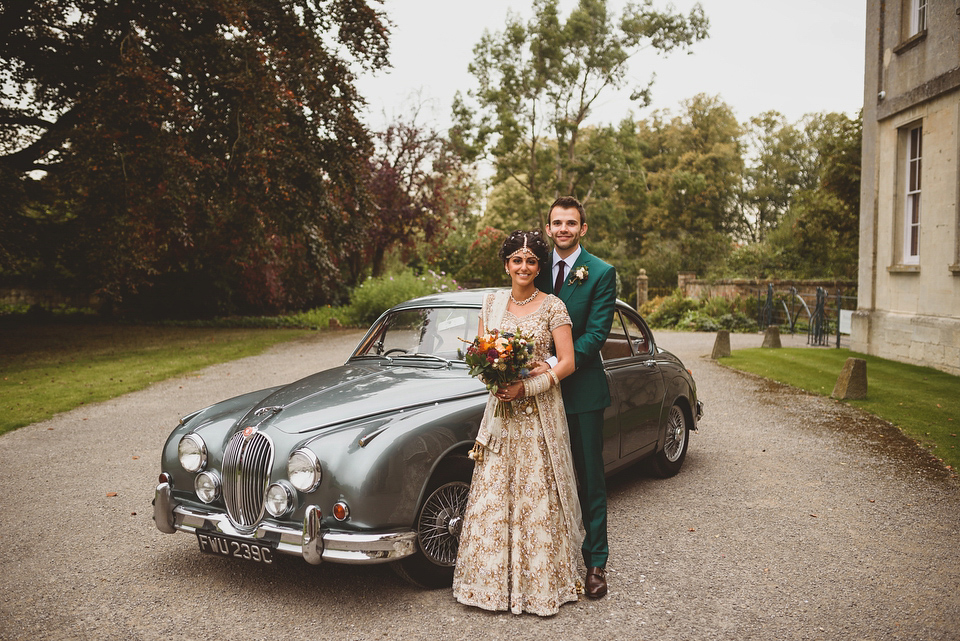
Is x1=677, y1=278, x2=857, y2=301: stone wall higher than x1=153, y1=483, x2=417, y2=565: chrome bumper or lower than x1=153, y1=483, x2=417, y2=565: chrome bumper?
higher

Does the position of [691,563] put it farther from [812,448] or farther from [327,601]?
[812,448]

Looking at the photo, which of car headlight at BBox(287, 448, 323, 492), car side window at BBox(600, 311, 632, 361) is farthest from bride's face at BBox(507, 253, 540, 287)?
car side window at BBox(600, 311, 632, 361)

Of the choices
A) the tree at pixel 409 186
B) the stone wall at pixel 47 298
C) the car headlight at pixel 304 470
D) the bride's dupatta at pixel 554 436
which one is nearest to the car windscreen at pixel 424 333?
the bride's dupatta at pixel 554 436

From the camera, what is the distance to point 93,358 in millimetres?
14852

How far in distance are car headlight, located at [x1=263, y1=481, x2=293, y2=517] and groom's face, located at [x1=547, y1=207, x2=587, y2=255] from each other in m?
2.01

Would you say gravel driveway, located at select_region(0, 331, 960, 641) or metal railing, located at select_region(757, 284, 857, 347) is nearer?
gravel driveway, located at select_region(0, 331, 960, 641)

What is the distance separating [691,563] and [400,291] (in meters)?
19.8

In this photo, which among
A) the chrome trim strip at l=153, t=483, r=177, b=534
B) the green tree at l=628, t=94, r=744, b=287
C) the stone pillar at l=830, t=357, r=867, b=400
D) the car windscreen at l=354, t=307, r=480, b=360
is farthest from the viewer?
the green tree at l=628, t=94, r=744, b=287

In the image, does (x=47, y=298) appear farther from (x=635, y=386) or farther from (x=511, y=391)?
(x=511, y=391)

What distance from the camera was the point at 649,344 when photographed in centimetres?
618

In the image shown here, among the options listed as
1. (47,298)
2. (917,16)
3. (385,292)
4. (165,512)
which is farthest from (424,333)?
(47,298)

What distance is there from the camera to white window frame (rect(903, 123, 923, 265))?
43.0 feet

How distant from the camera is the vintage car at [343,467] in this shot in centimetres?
358

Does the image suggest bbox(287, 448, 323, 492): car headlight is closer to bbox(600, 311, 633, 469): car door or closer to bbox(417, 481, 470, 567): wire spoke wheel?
bbox(417, 481, 470, 567): wire spoke wheel
